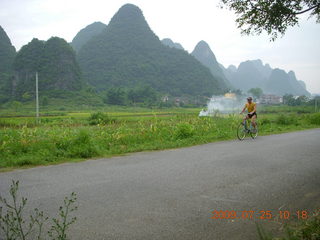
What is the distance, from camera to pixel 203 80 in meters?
110

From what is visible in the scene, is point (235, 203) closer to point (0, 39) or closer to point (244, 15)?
point (244, 15)

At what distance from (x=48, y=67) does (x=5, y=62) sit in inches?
908

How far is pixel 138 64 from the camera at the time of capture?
114 m

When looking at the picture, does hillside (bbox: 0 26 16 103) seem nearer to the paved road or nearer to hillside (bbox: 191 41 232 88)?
the paved road

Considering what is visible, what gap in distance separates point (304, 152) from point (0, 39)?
112m

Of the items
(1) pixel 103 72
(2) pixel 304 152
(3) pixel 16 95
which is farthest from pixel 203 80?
(2) pixel 304 152

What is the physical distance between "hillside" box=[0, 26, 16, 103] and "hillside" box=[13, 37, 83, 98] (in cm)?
304

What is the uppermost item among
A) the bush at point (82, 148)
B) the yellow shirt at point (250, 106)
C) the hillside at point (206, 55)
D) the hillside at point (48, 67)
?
the hillside at point (206, 55)

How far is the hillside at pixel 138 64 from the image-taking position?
353ft

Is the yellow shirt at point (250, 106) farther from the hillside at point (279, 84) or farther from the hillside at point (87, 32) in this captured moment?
the hillside at point (279, 84)

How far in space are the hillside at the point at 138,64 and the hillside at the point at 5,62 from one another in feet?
82.5
